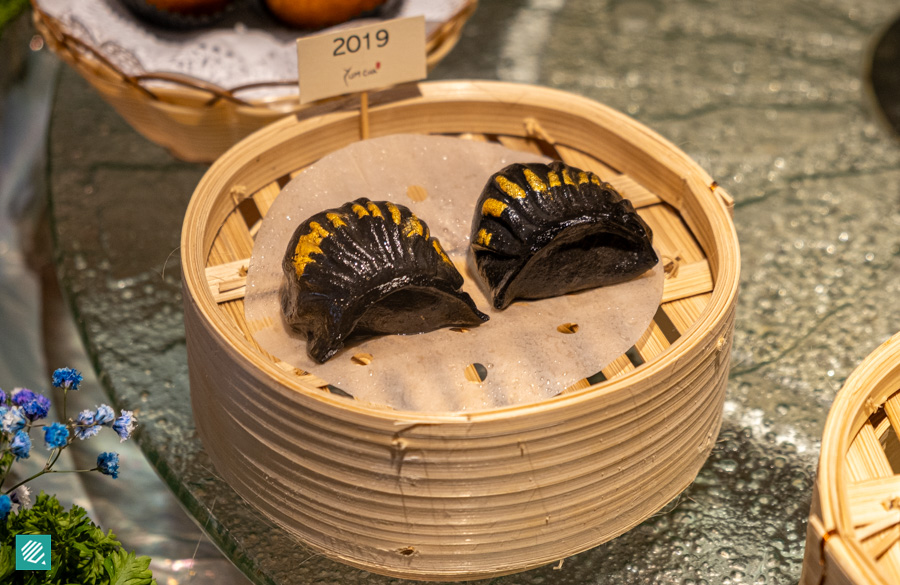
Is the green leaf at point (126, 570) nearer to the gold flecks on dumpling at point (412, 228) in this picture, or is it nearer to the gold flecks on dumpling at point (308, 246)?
the gold flecks on dumpling at point (308, 246)

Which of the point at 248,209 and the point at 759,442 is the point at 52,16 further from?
the point at 759,442

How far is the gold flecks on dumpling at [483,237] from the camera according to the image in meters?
1.23

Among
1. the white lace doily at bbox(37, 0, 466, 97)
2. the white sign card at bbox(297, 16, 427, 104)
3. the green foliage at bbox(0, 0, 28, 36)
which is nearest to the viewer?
the white sign card at bbox(297, 16, 427, 104)

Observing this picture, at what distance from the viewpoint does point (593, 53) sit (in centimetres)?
232

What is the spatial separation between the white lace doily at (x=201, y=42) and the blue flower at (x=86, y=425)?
2.54 feet

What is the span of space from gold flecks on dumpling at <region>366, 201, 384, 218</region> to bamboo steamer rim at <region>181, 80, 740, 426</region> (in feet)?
0.76

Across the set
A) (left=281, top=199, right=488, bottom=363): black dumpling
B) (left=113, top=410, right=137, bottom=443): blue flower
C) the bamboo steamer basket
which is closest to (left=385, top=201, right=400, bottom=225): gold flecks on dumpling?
(left=281, top=199, right=488, bottom=363): black dumpling

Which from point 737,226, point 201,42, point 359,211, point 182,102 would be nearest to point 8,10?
point 201,42

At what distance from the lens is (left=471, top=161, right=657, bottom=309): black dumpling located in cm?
122

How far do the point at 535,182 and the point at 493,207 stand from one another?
0.22ft

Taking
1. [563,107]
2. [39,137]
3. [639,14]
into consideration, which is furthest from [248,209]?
[639,14]

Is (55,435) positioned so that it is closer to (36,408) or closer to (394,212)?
(36,408)

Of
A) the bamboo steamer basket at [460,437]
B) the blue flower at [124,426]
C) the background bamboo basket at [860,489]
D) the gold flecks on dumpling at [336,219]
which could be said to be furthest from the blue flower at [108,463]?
the background bamboo basket at [860,489]

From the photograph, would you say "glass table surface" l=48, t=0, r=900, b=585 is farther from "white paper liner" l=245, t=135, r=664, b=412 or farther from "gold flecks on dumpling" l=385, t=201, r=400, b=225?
"gold flecks on dumpling" l=385, t=201, r=400, b=225
